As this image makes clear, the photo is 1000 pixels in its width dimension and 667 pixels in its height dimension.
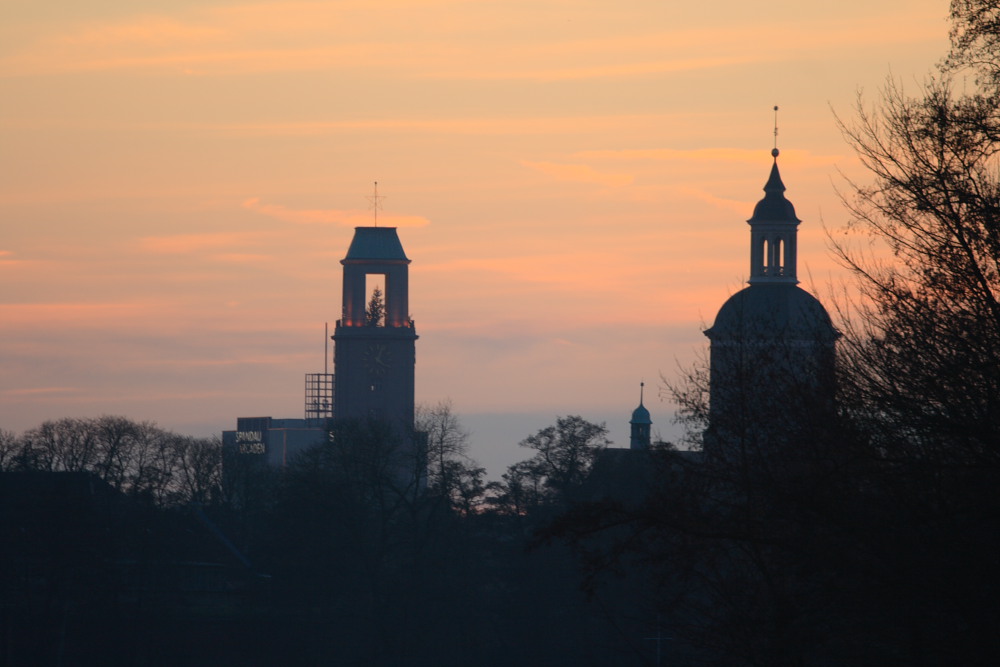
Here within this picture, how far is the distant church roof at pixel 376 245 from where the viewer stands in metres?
A: 133

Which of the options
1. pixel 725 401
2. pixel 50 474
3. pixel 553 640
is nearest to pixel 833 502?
pixel 725 401

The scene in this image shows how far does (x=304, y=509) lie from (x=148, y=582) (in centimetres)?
519

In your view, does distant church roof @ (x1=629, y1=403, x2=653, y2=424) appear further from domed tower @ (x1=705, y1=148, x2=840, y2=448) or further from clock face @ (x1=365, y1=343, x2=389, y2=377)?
domed tower @ (x1=705, y1=148, x2=840, y2=448)

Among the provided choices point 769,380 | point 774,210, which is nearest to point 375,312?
point 774,210

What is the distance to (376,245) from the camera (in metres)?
133

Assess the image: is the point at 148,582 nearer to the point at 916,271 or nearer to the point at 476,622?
the point at 476,622

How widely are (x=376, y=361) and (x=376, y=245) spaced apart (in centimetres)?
900

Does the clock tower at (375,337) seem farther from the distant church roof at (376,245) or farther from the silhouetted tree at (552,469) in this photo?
the silhouetted tree at (552,469)

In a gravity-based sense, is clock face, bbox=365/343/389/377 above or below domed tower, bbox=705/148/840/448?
above

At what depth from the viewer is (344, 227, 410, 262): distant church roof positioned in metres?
133

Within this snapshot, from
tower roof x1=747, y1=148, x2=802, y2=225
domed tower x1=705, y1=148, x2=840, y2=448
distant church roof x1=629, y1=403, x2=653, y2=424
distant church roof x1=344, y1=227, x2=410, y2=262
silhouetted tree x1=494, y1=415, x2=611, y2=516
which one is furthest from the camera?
distant church roof x1=344, y1=227, x2=410, y2=262

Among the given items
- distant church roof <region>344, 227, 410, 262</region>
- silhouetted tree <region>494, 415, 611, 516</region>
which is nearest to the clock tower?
distant church roof <region>344, 227, 410, 262</region>

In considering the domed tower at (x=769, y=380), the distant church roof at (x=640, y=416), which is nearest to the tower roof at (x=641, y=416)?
the distant church roof at (x=640, y=416)

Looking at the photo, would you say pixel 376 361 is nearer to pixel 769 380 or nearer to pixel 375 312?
pixel 375 312
